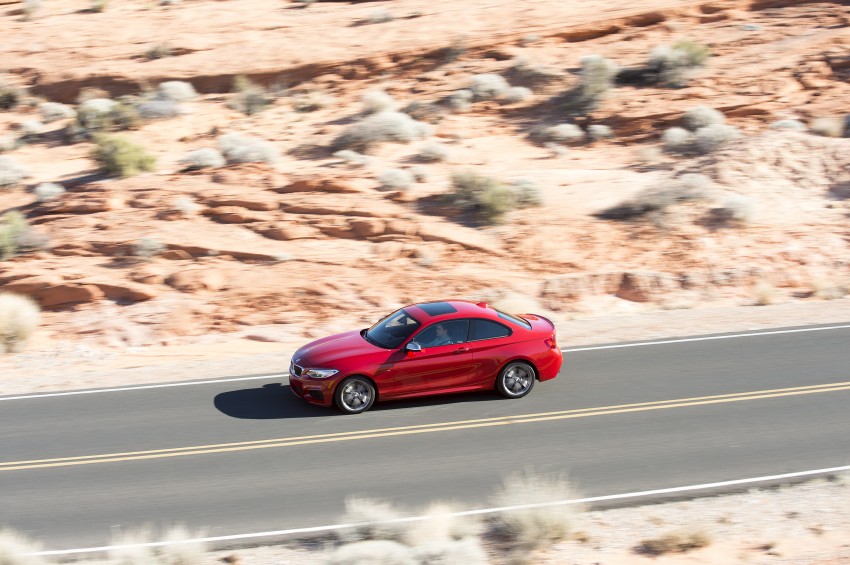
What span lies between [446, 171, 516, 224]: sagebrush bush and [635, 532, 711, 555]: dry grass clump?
1386 cm

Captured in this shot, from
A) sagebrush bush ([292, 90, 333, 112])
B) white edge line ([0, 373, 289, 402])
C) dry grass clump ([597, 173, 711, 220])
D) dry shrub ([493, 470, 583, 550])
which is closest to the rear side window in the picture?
dry shrub ([493, 470, 583, 550])

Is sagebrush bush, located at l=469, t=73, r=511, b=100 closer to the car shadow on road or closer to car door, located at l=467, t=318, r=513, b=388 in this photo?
car door, located at l=467, t=318, r=513, b=388

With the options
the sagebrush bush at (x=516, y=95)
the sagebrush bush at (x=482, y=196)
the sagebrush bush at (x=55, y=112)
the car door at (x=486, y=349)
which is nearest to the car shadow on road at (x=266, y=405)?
the car door at (x=486, y=349)

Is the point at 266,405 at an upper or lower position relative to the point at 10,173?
lower

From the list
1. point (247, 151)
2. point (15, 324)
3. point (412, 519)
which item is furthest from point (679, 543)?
point (247, 151)

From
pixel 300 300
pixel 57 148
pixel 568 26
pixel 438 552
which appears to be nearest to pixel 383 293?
pixel 300 300

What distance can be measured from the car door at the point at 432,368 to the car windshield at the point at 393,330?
0.85ft

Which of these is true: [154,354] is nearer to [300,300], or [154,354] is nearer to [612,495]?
[300,300]

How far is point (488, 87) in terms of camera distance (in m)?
29.3

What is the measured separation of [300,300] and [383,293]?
5.75 feet

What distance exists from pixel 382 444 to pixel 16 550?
432 cm

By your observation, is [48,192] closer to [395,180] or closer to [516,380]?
[395,180]

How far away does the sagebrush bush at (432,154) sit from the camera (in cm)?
2520

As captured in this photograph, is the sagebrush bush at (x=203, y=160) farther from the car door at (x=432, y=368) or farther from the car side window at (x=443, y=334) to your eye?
the car door at (x=432, y=368)
